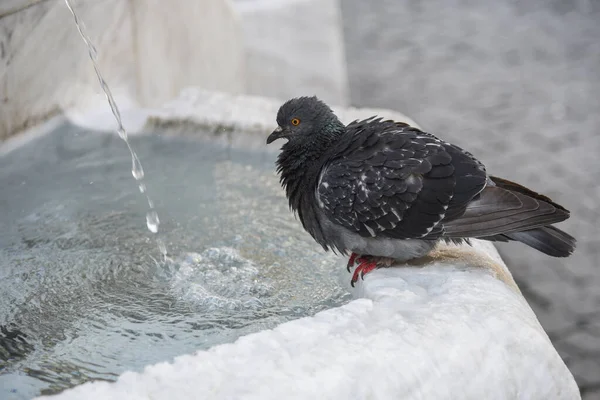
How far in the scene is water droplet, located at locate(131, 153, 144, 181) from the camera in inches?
172

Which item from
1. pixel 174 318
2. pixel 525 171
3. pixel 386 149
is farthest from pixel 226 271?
pixel 525 171

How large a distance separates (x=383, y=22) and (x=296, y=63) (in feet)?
9.35

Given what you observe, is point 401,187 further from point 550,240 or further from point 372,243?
point 550,240

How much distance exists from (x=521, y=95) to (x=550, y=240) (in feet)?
A: 15.6

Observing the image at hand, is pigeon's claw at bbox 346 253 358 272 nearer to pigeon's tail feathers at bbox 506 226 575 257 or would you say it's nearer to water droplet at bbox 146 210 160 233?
pigeon's tail feathers at bbox 506 226 575 257

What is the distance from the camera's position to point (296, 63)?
24.6 feet

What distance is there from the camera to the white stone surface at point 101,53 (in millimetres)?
4785

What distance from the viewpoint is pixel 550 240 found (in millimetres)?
2951

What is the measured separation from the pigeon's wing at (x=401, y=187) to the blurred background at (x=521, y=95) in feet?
4.40

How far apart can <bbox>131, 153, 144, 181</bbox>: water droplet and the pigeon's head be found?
3.93 ft

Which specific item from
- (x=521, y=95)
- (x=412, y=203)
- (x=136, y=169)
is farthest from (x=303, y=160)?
(x=521, y=95)

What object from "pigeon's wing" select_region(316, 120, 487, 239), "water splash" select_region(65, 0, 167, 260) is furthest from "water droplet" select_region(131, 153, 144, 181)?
"pigeon's wing" select_region(316, 120, 487, 239)

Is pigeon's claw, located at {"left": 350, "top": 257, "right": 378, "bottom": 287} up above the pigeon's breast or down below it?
below

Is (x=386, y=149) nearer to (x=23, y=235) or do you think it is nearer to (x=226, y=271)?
(x=226, y=271)
